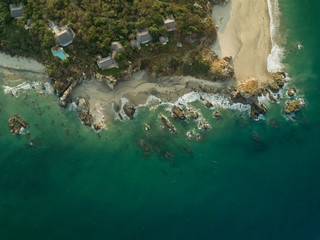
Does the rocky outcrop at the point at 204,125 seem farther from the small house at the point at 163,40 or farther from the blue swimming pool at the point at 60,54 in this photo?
the blue swimming pool at the point at 60,54

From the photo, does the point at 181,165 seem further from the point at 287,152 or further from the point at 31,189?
the point at 31,189

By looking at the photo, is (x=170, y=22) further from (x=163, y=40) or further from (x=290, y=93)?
(x=290, y=93)

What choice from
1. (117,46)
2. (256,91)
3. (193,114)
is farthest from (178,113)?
(117,46)

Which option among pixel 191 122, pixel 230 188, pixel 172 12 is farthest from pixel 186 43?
pixel 230 188

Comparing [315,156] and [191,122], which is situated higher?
[191,122]

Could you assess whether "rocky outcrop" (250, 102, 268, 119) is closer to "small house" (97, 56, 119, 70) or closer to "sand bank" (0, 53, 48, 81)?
"small house" (97, 56, 119, 70)

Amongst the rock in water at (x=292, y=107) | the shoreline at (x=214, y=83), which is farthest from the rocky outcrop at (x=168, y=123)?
the rock in water at (x=292, y=107)
